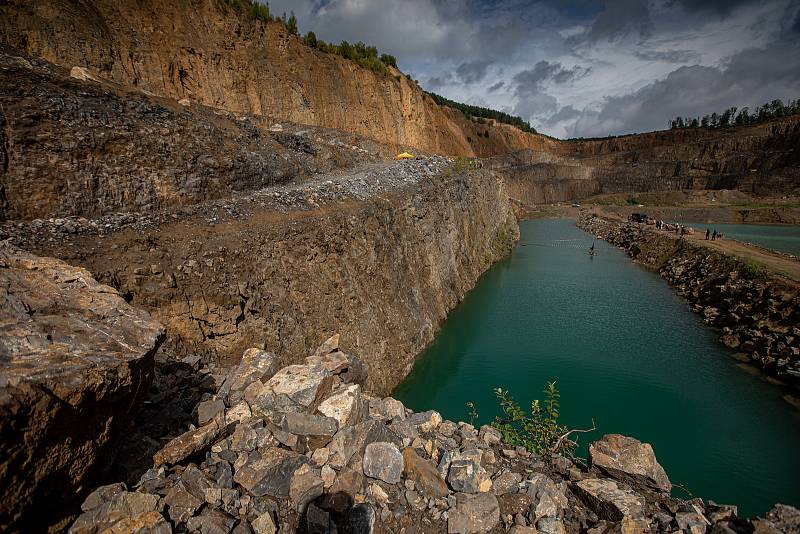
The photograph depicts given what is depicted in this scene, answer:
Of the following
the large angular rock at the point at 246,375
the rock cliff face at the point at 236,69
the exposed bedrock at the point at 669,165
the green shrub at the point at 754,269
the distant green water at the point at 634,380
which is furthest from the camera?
the exposed bedrock at the point at 669,165

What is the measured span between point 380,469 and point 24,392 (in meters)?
4.32

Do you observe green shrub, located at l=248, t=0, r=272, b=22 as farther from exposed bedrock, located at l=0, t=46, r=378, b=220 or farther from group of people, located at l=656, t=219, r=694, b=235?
group of people, located at l=656, t=219, r=694, b=235

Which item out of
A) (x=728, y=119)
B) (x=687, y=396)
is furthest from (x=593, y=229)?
(x=728, y=119)

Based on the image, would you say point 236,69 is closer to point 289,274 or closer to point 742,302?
point 289,274

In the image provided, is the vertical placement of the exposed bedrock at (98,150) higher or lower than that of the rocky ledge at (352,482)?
higher

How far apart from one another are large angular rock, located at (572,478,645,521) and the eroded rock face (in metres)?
6.57

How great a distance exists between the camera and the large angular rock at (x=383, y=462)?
568 centimetres

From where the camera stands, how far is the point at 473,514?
17.5 ft

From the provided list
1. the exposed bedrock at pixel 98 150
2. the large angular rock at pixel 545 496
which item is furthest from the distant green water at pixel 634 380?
the exposed bedrock at pixel 98 150

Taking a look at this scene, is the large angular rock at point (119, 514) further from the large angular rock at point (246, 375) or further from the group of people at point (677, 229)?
the group of people at point (677, 229)

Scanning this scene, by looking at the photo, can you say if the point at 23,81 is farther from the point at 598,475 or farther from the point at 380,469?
the point at 598,475

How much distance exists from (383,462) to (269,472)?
5.46 feet

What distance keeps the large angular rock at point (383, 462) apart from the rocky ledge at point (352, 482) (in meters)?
0.02

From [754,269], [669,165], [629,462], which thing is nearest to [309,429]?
[629,462]
